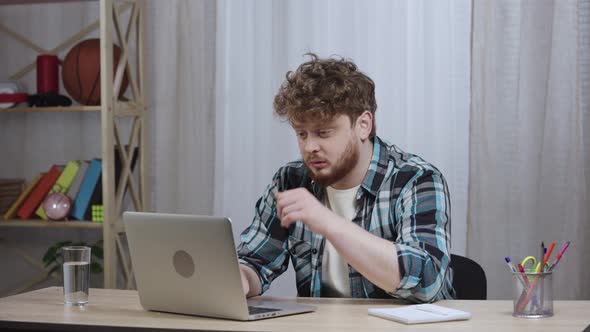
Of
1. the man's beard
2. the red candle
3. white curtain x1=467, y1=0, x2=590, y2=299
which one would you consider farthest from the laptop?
the red candle

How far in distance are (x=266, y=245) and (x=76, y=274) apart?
544mm

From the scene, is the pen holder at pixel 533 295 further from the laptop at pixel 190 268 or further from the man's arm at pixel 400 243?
the laptop at pixel 190 268

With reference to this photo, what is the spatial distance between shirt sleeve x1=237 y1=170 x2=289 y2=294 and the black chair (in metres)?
0.47

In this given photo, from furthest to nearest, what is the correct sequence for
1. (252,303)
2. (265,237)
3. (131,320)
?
(265,237)
(252,303)
(131,320)

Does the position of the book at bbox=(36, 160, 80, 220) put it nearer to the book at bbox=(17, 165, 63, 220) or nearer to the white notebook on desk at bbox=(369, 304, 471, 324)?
the book at bbox=(17, 165, 63, 220)

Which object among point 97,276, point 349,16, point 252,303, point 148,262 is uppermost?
point 349,16

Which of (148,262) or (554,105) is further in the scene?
(554,105)

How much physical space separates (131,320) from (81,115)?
219cm

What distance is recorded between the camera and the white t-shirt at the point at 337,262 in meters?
2.25

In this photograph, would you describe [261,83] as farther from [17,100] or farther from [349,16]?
[17,100]

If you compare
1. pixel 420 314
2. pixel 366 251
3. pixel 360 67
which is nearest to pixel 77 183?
pixel 360 67

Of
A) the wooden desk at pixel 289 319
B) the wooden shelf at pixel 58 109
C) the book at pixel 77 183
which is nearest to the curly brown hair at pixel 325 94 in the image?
the wooden desk at pixel 289 319

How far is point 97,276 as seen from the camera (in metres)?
3.78

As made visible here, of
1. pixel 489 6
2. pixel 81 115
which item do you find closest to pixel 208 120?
pixel 81 115
